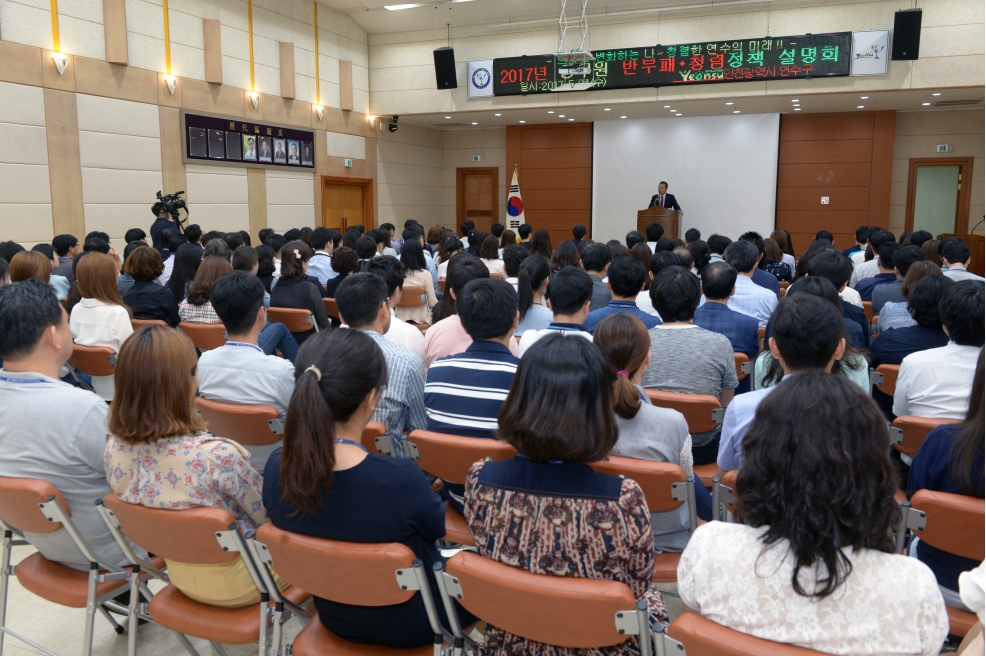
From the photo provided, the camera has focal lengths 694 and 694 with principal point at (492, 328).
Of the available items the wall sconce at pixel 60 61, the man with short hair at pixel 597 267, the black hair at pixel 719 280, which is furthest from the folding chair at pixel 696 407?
the wall sconce at pixel 60 61

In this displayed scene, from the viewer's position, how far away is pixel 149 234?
9.88 m

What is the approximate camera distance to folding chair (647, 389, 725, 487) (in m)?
2.72

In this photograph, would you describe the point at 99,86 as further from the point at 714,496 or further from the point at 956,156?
the point at 956,156

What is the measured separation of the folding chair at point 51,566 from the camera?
1.91 meters

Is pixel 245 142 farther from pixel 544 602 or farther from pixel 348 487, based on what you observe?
pixel 544 602

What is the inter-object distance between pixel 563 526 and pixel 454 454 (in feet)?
2.38

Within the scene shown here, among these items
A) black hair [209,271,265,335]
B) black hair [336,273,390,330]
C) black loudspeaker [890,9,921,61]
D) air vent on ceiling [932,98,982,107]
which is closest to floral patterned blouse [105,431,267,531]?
black hair [209,271,265,335]

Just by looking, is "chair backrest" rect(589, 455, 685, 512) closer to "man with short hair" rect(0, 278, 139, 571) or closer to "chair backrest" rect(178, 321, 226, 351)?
"man with short hair" rect(0, 278, 139, 571)

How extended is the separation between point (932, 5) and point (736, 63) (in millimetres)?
2687

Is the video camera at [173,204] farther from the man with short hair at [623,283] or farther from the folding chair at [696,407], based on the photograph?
the folding chair at [696,407]

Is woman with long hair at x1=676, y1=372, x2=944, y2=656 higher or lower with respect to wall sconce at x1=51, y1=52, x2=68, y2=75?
lower

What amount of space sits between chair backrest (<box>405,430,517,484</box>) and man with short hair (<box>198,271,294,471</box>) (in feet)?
2.30

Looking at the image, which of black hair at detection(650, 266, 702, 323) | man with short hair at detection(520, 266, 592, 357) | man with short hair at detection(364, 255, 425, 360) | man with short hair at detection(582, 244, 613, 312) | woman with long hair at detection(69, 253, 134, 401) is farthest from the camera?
man with short hair at detection(582, 244, 613, 312)

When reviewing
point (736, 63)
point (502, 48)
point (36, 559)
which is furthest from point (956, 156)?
point (36, 559)
